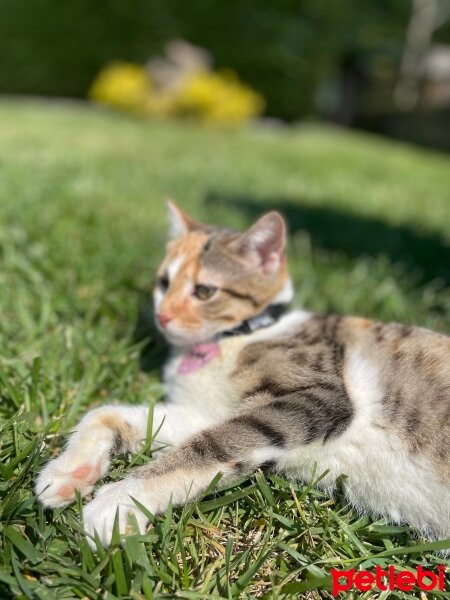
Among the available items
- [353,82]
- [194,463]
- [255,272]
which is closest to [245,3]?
[353,82]

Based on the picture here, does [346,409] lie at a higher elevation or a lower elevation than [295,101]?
higher

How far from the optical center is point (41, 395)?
1883 millimetres

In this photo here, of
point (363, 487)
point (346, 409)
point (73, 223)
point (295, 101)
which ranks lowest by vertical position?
point (295, 101)

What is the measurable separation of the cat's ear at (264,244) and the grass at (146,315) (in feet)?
1.89

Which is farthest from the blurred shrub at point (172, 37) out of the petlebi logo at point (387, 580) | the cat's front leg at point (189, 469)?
the petlebi logo at point (387, 580)

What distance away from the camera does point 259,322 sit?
2.13m

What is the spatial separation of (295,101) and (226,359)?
45.3 ft

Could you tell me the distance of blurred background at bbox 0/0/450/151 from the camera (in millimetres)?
11758

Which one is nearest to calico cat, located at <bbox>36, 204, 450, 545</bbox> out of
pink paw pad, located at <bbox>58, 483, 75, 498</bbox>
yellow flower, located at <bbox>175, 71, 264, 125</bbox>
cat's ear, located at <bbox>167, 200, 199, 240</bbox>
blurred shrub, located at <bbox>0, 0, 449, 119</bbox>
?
pink paw pad, located at <bbox>58, 483, 75, 498</bbox>

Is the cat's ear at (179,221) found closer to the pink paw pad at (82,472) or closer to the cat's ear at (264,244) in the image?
the cat's ear at (264,244)

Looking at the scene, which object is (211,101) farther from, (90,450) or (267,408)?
(90,450)

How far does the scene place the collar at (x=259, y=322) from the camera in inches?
82.5

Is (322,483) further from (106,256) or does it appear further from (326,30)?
(326,30)

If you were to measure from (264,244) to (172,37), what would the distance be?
43.5 feet
